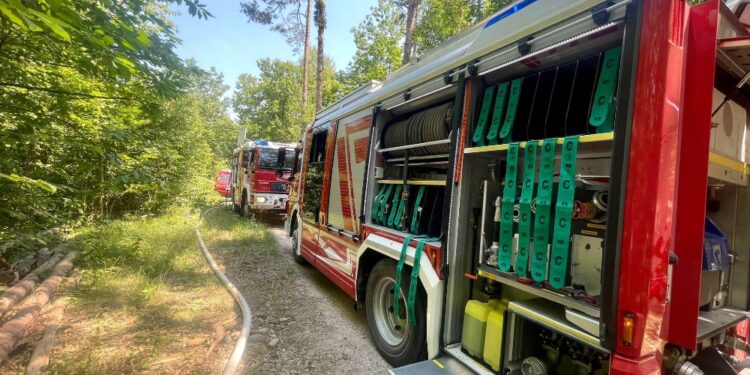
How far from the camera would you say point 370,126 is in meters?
3.85

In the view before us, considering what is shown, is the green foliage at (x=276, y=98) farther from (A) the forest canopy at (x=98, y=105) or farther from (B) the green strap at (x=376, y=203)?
(B) the green strap at (x=376, y=203)

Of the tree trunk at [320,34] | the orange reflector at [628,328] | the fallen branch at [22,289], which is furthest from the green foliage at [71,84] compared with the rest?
the tree trunk at [320,34]

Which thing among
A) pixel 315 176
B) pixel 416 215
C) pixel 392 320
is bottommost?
pixel 392 320

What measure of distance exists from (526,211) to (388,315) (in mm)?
2047

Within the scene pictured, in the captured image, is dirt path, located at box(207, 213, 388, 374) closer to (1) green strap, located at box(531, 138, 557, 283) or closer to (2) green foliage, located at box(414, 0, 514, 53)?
(1) green strap, located at box(531, 138, 557, 283)

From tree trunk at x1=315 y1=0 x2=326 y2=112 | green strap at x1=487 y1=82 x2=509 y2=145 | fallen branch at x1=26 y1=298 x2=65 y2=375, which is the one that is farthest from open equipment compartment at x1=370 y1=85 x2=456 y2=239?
tree trunk at x1=315 y1=0 x2=326 y2=112

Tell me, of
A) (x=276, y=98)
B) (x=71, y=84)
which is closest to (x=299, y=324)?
(x=71, y=84)

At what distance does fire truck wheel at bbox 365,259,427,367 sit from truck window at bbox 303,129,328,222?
6.73 feet

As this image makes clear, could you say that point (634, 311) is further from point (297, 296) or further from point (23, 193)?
point (23, 193)

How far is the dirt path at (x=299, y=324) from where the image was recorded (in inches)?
128

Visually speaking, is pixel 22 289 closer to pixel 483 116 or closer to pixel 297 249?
pixel 297 249

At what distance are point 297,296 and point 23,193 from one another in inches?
139

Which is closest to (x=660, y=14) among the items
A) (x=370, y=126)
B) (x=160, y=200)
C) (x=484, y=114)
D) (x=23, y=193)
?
(x=484, y=114)

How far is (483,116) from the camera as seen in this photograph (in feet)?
8.29
